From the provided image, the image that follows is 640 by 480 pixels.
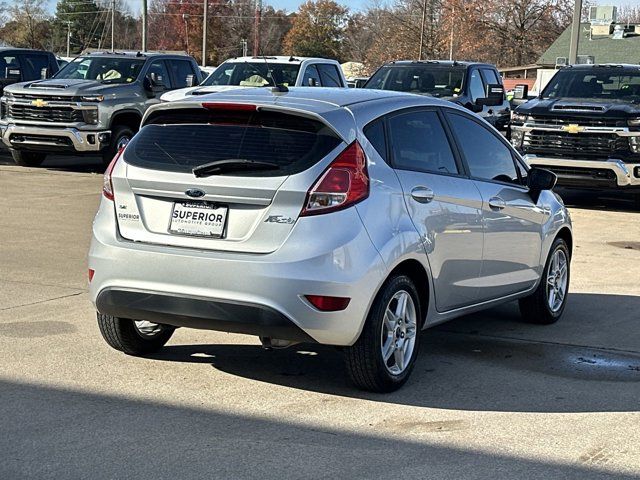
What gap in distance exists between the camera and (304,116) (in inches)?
235

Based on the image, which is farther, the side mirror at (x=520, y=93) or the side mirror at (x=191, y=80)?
the side mirror at (x=191, y=80)

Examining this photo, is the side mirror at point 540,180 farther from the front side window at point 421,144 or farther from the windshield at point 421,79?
the windshield at point 421,79

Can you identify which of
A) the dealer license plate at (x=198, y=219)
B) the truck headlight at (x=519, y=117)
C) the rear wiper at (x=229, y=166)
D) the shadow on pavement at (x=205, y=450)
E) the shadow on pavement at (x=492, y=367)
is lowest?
the shadow on pavement at (x=492, y=367)

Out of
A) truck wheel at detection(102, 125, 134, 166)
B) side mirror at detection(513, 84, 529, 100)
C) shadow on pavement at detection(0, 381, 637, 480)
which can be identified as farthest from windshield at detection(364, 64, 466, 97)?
shadow on pavement at detection(0, 381, 637, 480)

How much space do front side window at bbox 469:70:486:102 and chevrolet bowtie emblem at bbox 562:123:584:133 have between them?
138 inches

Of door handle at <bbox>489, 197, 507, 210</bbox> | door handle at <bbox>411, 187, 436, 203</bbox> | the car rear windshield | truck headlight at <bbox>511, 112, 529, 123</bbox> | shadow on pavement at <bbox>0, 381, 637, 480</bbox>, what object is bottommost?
shadow on pavement at <bbox>0, 381, 637, 480</bbox>

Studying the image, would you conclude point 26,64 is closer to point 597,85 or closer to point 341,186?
point 597,85

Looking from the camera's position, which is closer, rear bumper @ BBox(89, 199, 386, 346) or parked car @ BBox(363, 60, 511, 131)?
rear bumper @ BBox(89, 199, 386, 346)

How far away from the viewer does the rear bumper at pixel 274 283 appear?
5.66m

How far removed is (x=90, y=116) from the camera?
61.3 feet

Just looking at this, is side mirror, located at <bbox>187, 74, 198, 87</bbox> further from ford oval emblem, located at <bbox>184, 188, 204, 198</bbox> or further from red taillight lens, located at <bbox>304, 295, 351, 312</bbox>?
red taillight lens, located at <bbox>304, 295, 351, 312</bbox>

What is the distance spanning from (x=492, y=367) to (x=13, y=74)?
16.3 m

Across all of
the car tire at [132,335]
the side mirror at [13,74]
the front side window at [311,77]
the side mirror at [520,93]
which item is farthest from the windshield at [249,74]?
the car tire at [132,335]

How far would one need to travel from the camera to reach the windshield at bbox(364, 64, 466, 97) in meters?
18.4
